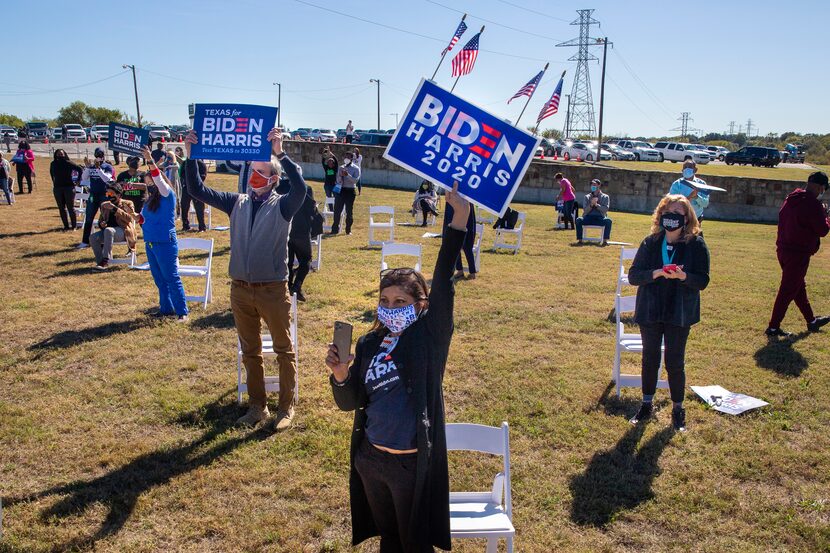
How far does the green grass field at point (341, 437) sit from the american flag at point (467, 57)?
3.86 meters

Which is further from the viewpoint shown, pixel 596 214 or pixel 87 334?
pixel 596 214

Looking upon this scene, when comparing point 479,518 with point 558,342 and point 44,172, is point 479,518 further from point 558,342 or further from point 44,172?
point 44,172

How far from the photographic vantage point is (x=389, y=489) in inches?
117

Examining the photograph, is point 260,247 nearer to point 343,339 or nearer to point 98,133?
point 343,339

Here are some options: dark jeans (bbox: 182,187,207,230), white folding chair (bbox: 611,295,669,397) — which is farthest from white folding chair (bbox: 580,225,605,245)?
dark jeans (bbox: 182,187,207,230)

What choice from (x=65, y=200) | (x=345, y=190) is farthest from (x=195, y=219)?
(x=345, y=190)

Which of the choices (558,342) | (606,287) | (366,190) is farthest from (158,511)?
(366,190)

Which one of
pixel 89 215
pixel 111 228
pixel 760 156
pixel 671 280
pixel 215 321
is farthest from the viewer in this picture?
pixel 760 156

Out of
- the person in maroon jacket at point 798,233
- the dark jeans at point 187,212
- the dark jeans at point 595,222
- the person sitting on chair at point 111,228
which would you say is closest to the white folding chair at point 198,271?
the person sitting on chair at point 111,228

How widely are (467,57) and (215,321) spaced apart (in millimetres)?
5811

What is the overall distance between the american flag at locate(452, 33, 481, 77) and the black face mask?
5701mm

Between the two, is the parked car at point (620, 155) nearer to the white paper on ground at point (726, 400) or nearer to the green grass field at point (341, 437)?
the green grass field at point (341, 437)

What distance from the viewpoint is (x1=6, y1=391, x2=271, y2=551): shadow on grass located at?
4262 millimetres

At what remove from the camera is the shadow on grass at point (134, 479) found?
4.26 metres
